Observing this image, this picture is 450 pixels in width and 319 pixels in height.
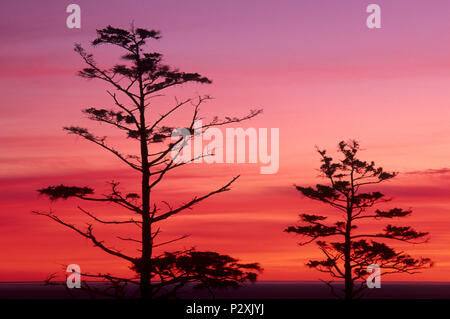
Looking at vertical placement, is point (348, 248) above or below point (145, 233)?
below

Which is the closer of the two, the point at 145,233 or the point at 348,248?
the point at 145,233

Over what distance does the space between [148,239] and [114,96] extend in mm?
5237

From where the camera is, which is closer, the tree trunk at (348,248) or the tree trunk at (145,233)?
the tree trunk at (145,233)

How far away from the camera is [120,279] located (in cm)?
2353

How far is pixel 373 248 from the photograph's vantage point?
113 ft

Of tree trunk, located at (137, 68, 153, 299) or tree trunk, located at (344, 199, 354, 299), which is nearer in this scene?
tree trunk, located at (137, 68, 153, 299)
